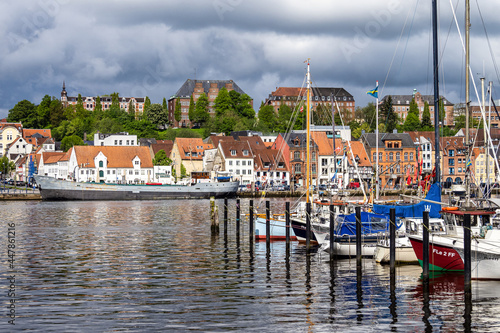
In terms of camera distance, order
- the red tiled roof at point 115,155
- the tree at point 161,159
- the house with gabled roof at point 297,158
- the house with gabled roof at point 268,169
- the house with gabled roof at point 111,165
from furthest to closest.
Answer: the tree at point 161,159 < the house with gabled roof at point 297,158 < the red tiled roof at point 115,155 < the house with gabled roof at point 111,165 < the house with gabled roof at point 268,169

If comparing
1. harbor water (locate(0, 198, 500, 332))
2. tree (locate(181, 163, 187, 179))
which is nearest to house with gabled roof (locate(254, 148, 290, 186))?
tree (locate(181, 163, 187, 179))

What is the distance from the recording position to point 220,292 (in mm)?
29219

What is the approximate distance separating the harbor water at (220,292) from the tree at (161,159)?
387ft

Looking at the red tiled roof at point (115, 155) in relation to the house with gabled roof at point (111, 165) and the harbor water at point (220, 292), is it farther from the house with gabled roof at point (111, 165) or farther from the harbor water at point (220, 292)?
the harbor water at point (220, 292)

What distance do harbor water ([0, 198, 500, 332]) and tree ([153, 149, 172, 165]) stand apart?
117873mm

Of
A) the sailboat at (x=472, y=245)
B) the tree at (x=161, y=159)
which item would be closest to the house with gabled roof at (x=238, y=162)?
the tree at (x=161, y=159)

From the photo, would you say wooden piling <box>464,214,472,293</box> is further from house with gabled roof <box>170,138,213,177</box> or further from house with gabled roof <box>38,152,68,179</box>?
house with gabled roof <box>38,152,68,179</box>

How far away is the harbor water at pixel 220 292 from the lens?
23.7 meters

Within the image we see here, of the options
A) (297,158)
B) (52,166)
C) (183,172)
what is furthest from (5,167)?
(297,158)

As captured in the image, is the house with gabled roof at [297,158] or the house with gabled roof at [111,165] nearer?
the house with gabled roof at [111,165]

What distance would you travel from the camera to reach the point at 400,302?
27.2 meters

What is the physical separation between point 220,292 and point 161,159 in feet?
453

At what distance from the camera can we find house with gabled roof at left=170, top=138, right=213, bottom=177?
536 feet

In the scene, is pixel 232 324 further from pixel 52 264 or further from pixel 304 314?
pixel 52 264
